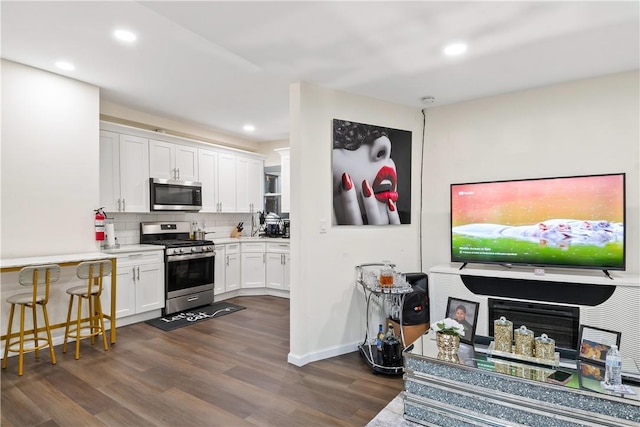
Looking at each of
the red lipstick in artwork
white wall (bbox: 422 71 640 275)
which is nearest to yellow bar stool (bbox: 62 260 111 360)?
the red lipstick in artwork

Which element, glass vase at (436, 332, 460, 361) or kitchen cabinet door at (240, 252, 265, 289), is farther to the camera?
kitchen cabinet door at (240, 252, 265, 289)

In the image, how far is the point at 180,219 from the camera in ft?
17.2

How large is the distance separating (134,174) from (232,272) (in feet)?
6.53

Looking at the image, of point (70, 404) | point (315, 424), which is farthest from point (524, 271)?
point (70, 404)

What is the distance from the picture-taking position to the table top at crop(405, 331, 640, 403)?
1800mm

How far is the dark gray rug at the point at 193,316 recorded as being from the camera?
4.14m

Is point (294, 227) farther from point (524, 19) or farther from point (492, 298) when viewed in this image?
point (524, 19)

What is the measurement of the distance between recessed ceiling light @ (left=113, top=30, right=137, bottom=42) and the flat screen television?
127 inches

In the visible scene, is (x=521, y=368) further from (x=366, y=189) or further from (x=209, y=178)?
(x=209, y=178)

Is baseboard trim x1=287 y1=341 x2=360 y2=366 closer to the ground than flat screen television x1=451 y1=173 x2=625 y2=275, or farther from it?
closer to the ground

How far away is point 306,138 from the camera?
316 centimetres

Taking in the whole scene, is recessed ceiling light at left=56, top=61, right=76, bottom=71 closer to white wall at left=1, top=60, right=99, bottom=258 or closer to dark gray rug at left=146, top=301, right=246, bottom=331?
white wall at left=1, top=60, right=99, bottom=258

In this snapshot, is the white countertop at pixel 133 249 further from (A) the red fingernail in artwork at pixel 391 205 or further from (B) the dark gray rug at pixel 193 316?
(A) the red fingernail in artwork at pixel 391 205

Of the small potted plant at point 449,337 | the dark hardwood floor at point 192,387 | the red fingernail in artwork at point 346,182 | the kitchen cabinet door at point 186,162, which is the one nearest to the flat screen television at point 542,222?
the red fingernail in artwork at point 346,182
